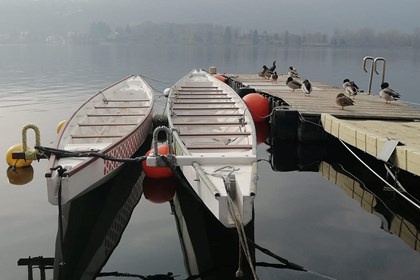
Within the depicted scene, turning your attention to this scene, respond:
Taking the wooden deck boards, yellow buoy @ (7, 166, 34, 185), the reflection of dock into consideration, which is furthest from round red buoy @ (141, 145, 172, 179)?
the wooden deck boards

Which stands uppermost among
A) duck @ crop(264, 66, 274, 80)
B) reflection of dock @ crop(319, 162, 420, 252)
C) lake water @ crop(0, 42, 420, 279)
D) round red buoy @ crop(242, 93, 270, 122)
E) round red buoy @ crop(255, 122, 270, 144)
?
duck @ crop(264, 66, 274, 80)

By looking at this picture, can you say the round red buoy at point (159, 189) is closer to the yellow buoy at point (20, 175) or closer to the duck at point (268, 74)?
the yellow buoy at point (20, 175)

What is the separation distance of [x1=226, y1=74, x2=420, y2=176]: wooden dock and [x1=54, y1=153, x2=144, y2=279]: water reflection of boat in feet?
18.6

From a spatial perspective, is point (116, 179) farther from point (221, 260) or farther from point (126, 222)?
point (221, 260)

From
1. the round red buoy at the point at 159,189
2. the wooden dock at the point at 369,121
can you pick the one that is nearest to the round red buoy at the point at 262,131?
the wooden dock at the point at 369,121

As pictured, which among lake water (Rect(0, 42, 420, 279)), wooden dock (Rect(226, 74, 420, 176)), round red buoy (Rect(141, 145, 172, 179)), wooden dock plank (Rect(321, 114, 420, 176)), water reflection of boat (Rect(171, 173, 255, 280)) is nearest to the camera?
water reflection of boat (Rect(171, 173, 255, 280))

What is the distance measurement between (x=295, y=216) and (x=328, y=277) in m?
2.66

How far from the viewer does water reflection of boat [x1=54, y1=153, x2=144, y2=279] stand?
7438mm

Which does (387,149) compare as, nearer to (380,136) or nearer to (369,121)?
(380,136)

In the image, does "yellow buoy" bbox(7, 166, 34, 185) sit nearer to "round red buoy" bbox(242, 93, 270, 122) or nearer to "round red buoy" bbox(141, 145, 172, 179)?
"round red buoy" bbox(141, 145, 172, 179)

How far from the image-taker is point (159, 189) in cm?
1095

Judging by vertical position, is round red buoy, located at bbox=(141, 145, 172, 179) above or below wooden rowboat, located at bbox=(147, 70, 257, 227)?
below

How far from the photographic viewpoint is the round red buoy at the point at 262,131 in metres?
16.9

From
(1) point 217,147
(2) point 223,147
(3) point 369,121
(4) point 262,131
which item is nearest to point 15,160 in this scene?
(1) point 217,147
